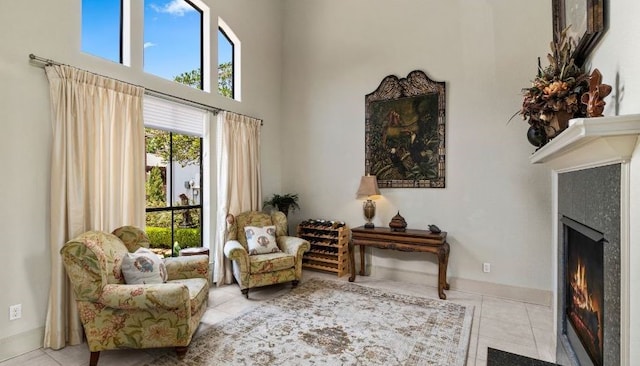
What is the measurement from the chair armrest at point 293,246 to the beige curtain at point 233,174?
2.42ft

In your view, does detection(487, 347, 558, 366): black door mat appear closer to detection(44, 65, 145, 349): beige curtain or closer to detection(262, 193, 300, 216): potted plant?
detection(44, 65, 145, 349): beige curtain

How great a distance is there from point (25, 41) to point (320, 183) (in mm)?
3581

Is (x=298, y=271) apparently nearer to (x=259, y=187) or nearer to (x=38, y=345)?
(x=259, y=187)

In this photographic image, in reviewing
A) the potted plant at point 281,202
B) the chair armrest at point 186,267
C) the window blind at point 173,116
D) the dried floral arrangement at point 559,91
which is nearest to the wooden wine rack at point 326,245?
the potted plant at point 281,202

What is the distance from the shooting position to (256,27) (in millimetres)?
4723

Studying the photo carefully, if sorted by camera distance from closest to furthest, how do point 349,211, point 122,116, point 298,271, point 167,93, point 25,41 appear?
point 25,41 → point 122,116 → point 167,93 → point 298,271 → point 349,211

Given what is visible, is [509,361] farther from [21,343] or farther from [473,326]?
[21,343]

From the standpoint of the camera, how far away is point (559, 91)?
71.0 inches

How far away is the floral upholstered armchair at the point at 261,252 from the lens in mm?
3480

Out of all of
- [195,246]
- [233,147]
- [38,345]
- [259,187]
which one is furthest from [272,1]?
[38,345]

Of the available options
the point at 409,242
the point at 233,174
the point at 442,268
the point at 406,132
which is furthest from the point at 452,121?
the point at 233,174

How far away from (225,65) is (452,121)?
3266 mm

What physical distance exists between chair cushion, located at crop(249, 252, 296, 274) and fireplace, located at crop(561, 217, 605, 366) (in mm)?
2648

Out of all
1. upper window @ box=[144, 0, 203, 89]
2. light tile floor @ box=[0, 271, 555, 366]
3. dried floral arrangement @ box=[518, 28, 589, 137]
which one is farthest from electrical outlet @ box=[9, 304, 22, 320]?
dried floral arrangement @ box=[518, 28, 589, 137]
